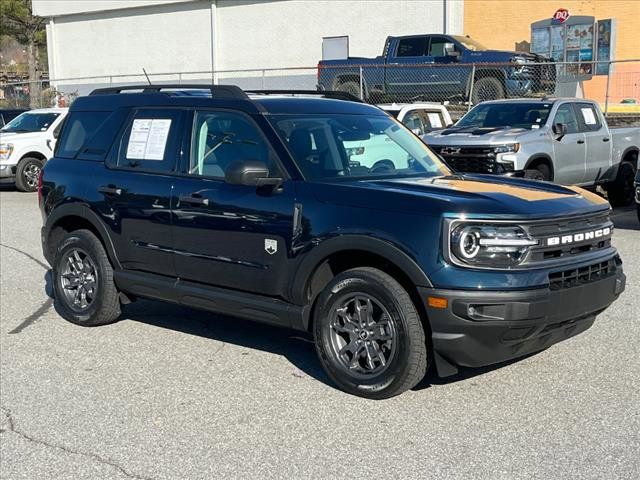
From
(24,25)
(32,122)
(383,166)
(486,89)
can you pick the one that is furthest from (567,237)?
(24,25)

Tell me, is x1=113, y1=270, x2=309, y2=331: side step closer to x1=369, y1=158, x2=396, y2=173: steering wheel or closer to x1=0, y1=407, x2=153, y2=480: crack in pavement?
x1=369, y1=158, x2=396, y2=173: steering wheel

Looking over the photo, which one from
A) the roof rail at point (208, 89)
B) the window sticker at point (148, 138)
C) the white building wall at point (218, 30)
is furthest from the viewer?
the white building wall at point (218, 30)

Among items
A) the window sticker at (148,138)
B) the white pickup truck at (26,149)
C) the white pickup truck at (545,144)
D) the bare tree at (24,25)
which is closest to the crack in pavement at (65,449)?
the window sticker at (148,138)

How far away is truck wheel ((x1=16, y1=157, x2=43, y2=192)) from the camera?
18141 mm

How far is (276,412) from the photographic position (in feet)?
15.9

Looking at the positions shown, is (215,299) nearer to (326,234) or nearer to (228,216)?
(228,216)

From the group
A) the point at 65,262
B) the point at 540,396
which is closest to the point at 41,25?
the point at 65,262

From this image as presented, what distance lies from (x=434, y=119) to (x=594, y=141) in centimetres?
299

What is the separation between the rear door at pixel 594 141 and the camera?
13.2 meters

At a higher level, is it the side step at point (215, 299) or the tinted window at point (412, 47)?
the tinted window at point (412, 47)

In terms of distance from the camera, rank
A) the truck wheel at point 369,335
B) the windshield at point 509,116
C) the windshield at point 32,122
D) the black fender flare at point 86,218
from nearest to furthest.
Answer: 1. the truck wheel at point 369,335
2. the black fender flare at point 86,218
3. the windshield at point 509,116
4. the windshield at point 32,122

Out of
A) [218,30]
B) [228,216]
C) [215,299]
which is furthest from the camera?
[218,30]

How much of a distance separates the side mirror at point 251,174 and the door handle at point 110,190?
1.39 m

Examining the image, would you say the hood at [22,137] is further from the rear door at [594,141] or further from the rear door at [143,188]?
the rear door at [143,188]
